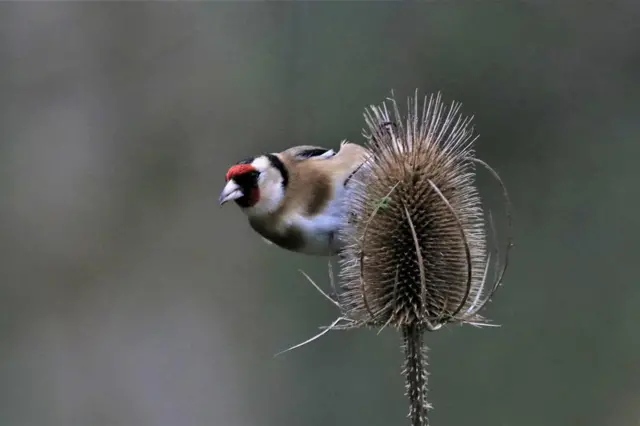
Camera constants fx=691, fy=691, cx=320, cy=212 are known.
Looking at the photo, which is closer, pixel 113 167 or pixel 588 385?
pixel 588 385

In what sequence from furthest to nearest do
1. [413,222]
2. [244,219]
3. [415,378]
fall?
[244,219]
[413,222]
[415,378]

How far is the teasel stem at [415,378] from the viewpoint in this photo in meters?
0.87

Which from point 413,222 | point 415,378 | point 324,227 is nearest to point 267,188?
point 324,227

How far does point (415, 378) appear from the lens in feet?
2.93

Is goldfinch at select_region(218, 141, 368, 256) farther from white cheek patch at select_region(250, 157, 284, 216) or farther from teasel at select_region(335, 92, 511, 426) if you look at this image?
teasel at select_region(335, 92, 511, 426)

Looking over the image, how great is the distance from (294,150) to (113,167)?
5.45ft

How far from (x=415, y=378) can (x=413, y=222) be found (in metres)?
0.23

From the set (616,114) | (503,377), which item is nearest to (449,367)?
(503,377)

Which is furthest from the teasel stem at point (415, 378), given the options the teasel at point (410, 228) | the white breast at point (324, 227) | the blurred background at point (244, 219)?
the blurred background at point (244, 219)

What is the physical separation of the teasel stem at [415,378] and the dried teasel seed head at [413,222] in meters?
0.03

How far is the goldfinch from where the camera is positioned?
126 cm

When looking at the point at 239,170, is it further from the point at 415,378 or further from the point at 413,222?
the point at 415,378

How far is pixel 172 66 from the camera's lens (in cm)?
285

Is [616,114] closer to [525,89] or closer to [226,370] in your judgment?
[525,89]
